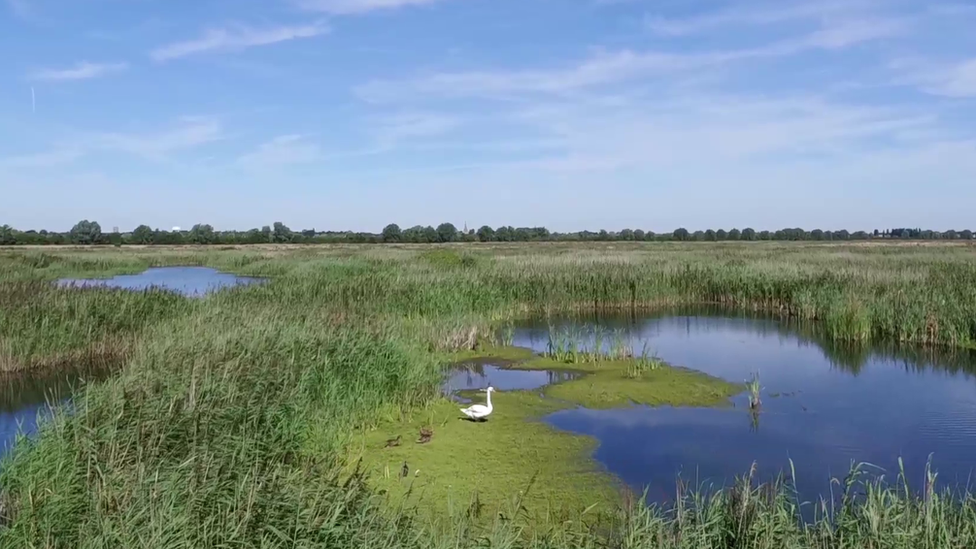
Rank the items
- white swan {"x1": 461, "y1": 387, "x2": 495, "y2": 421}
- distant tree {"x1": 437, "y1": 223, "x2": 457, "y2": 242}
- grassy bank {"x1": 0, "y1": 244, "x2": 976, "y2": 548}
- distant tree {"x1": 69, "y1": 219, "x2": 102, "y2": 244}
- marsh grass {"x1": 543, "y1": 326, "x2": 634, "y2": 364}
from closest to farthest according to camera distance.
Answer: grassy bank {"x1": 0, "y1": 244, "x2": 976, "y2": 548}
white swan {"x1": 461, "y1": 387, "x2": 495, "y2": 421}
marsh grass {"x1": 543, "y1": 326, "x2": 634, "y2": 364}
distant tree {"x1": 69, "y1": 219, "x2": 102, "y2": 244}
distant tree {"x1": 437, "y1": 223, "x2": 457, "y2": 242}

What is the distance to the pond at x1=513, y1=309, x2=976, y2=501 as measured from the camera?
685cm

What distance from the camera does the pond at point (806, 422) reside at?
6.85 meters

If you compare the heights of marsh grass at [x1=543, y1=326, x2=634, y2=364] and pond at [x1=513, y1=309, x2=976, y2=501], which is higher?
marsh grass at [x1=543, y1=326, x2=634, y2=364]

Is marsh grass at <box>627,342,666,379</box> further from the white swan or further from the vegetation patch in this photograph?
the white swan

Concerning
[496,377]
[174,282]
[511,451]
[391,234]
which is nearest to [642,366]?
[496,377]

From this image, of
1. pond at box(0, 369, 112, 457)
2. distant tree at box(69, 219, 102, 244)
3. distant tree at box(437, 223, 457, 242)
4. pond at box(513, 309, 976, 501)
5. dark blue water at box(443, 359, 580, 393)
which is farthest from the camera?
distant tree at box(437, 223, 457, 242)

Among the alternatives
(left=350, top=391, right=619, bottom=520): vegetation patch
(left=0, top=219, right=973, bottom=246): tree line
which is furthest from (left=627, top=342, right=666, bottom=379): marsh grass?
(left=0, top=219, right=973, bottom=246): tree line

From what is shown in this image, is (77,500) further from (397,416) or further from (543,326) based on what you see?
(543,326)

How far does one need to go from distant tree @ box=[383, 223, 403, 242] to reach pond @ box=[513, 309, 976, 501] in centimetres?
6968

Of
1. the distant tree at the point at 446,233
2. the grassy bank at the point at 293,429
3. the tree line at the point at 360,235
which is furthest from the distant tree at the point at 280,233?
the grassy bank at the point at 293,429

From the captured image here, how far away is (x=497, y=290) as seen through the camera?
18344 mm

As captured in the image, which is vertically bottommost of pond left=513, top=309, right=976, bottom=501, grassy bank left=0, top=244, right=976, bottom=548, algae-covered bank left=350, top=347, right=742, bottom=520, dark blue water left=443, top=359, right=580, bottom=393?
pond left=513, top=309, right=976, bottom=501

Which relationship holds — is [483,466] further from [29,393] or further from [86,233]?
[86,233]

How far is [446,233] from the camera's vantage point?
91.6m
